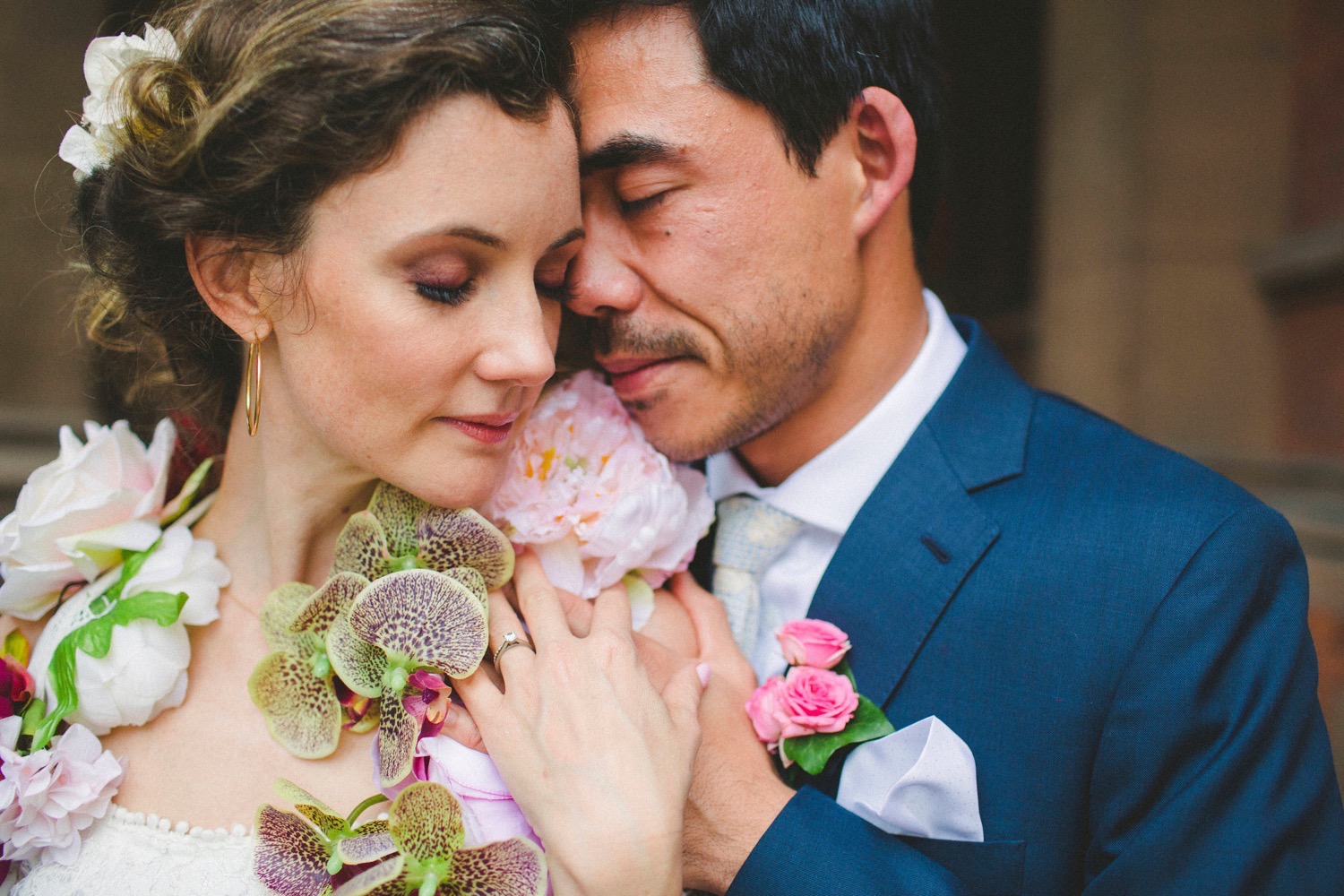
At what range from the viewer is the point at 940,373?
2.15m

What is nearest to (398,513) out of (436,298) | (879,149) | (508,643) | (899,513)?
(508,643)

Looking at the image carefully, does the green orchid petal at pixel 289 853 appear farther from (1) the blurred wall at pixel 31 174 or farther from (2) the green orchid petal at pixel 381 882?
(1) the blurred wall at pixel 31 174

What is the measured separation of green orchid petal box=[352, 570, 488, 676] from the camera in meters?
1.51

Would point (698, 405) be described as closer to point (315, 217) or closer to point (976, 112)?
point (315, 217)

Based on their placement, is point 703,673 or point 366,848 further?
point 703,673

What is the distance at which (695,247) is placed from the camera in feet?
6.38

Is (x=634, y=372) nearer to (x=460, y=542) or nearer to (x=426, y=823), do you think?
(x=460, y=542)

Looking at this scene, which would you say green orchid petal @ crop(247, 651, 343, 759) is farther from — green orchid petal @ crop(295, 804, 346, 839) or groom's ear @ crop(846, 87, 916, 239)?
groom's ear @ crop(846, 87, 916, 239)

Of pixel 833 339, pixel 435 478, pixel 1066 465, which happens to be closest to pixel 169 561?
pixel 435 478

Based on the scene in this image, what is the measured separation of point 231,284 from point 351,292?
0.30 m

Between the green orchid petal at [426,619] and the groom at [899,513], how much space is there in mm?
448

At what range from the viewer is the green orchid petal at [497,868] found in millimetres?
1390

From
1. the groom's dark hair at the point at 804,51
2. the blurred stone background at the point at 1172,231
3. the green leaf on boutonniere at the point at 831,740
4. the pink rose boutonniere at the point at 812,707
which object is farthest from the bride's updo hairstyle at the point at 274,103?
the blurred stone background at the point at 1172,231

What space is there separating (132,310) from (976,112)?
597 cm
